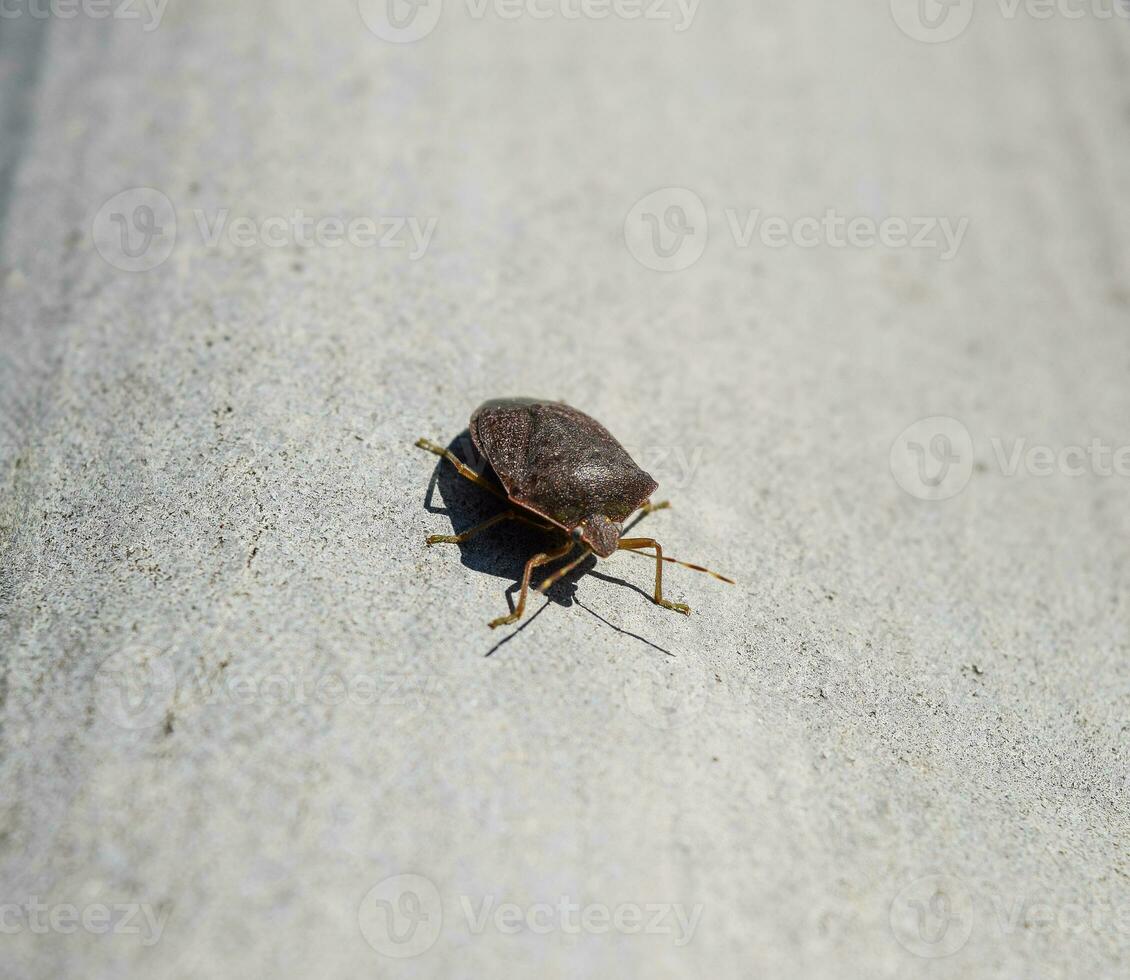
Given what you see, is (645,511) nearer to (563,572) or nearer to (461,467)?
(563,572)

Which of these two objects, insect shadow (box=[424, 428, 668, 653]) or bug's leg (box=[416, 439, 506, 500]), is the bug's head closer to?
insect shadow (box=[424, 428, 668, 653])

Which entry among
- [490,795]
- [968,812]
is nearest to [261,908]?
[490,795]

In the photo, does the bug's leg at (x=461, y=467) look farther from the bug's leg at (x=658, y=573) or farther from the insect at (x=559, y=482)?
the bug's leg at (x=658, y=573)

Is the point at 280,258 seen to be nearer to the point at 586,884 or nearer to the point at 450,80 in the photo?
the point at 450,80

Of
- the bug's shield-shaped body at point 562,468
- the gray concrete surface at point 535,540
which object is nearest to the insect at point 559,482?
the bug's shield-shaped body at point 562,468

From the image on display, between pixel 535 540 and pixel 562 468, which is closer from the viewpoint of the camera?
pixel 562 468

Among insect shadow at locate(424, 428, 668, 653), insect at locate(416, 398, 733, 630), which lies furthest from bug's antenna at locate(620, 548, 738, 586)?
insect shadow at locate(424, 428, 668, 653)

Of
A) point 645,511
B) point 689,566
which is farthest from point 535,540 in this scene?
point 689,566
